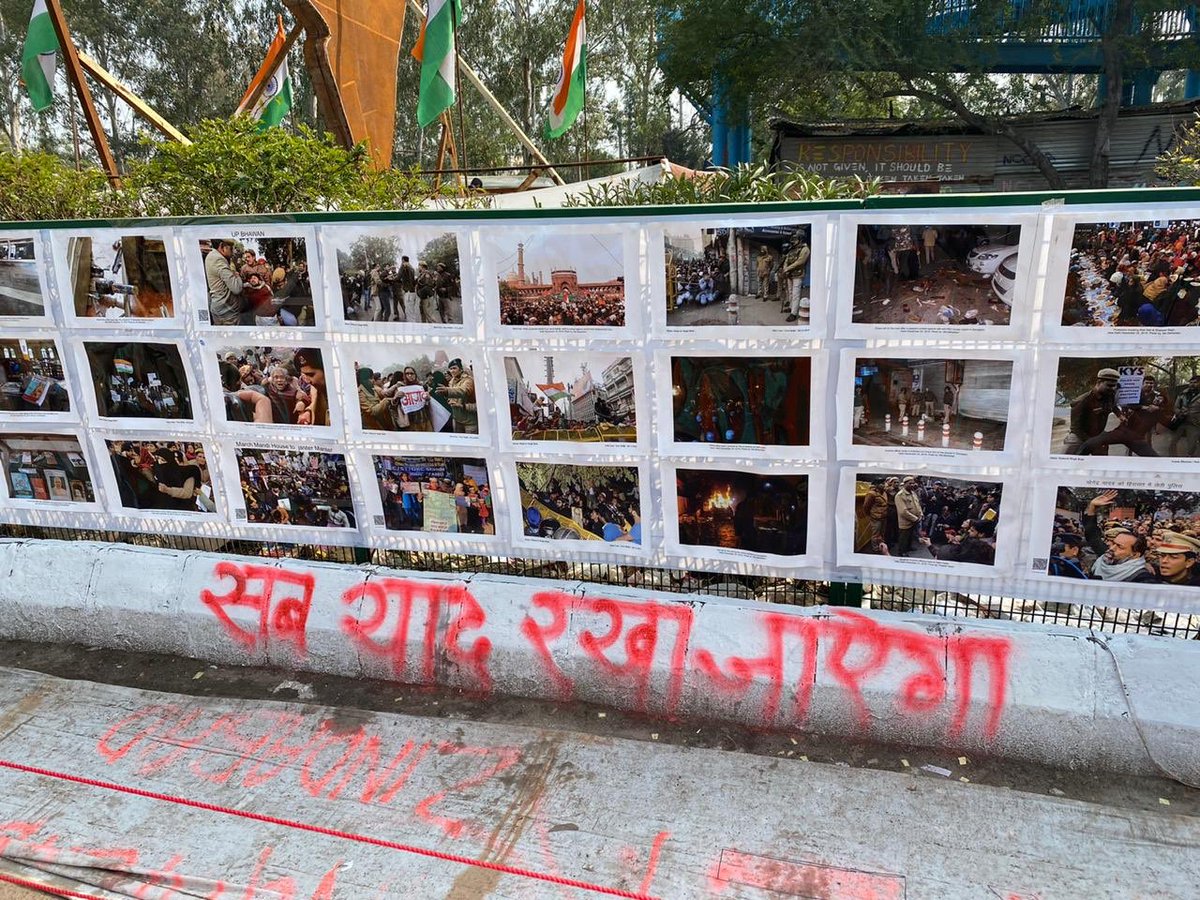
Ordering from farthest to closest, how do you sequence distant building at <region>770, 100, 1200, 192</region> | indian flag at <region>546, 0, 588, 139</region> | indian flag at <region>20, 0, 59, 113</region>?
distant building at <region>770, 100, 1200, 192</region>
indian flag at <region>546, 0, 588, 139</region>
indian flag at <region>20, 0, 59, 113</region>

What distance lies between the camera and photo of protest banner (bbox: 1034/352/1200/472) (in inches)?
116

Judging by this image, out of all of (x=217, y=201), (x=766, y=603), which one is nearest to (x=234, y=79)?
(x=217, y=201)

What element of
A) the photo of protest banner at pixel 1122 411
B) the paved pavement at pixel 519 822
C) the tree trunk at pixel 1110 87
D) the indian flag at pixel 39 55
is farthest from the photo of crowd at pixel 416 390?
the tree trunk at pixel 1110 87

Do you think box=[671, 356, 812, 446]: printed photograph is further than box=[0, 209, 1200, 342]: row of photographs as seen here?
Yes

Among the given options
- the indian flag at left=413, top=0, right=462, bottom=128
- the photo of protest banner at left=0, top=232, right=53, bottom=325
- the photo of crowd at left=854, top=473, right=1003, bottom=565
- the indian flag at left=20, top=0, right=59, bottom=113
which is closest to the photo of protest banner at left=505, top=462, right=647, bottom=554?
the photo of crowd at left=854, top=473, right=1003, bottom=565

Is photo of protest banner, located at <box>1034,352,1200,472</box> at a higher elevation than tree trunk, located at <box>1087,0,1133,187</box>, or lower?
lower

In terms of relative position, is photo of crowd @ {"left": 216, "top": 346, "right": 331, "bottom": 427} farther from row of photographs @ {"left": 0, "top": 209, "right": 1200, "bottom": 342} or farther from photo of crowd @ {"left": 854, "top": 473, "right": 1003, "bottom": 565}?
photo of crowd @ {"left": 854, "top": 473, "right": 1003, "bottom": 565}

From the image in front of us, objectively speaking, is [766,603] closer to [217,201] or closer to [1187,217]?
[1187,217]

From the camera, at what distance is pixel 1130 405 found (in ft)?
9.76

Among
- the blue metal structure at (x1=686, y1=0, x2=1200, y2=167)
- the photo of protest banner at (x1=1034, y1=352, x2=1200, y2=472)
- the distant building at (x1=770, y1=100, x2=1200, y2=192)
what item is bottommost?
the photo of protest banner at (x1=1034, y1=352, x2=1200, y2=472)

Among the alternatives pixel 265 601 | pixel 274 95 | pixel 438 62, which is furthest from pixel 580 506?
pixel 274 95

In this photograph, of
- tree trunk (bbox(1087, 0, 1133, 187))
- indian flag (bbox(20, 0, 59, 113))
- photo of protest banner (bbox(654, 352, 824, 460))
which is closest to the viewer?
photo of protest banner (bbox(654, 352, 824, 460))

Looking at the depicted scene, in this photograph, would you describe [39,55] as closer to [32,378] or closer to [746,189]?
[32,378]

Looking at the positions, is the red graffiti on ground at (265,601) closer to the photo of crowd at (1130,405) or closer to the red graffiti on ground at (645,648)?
the red graffiti on ground at (645,648)
